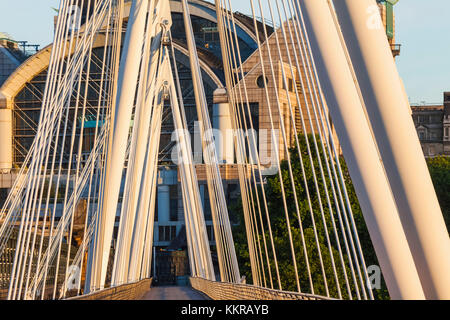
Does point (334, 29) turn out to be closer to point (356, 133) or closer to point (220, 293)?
point (356, 133)

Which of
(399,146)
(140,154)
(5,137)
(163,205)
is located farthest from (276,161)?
(5,137)

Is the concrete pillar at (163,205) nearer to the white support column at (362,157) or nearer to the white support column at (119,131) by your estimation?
the white support column at (119,131)

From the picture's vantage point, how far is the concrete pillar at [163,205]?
8056 cm

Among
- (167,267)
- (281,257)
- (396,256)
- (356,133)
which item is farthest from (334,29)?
(167,267)

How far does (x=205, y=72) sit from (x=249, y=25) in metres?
8.95

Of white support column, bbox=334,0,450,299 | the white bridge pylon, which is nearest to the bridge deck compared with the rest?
the white bridge pylon

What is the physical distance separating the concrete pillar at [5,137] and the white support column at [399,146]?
8129cm

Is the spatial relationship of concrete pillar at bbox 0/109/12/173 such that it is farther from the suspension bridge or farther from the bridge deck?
the bridge deck

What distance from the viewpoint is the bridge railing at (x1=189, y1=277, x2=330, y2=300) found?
552 inches

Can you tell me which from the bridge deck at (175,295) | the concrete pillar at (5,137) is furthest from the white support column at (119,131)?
the concrete pillar at (5,137)

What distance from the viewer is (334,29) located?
28.3 feet

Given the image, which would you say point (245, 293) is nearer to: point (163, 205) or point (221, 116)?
point (221, 116)
